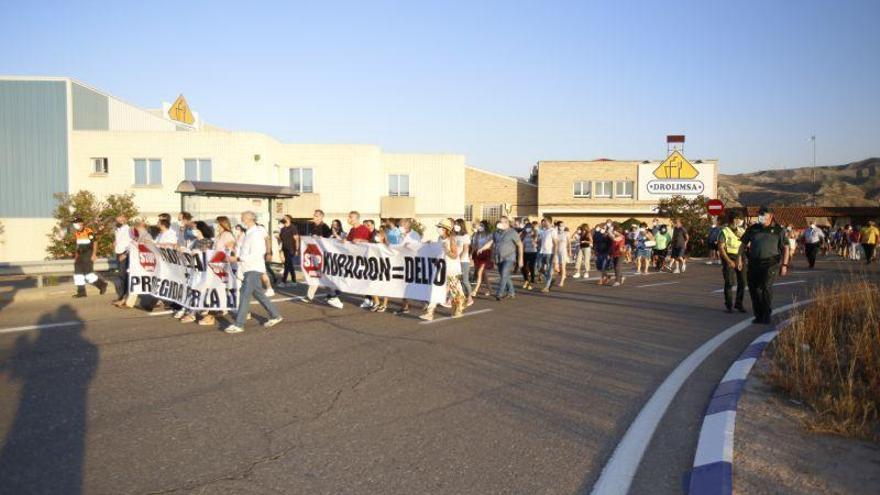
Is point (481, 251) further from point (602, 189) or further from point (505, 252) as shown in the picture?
point (602, 189)

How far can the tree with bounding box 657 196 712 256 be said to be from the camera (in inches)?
1400

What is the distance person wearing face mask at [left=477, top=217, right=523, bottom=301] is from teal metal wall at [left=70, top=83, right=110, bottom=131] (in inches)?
1310

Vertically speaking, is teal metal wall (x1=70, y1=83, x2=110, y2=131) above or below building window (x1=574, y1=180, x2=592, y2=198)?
above

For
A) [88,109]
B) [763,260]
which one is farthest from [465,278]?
[88,109]

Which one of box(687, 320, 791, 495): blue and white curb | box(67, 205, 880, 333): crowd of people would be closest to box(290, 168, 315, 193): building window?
box(67, 205, 880, 333): crowd of people

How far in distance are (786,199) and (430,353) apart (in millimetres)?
137513

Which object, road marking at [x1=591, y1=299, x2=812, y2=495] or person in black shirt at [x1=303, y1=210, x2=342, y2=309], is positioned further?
person in black shirt at [x1=303, y1=210, x2=342, y2=309]

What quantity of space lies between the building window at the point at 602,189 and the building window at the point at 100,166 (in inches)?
1490

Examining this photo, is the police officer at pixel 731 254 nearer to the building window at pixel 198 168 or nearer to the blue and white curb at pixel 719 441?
the blue and white curb at pixel 719 441

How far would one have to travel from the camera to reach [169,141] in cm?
3675

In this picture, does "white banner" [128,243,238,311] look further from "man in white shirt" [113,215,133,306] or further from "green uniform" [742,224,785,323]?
"green uniform" [742,224,785,323]

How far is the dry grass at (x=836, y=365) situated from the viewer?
5.23 m

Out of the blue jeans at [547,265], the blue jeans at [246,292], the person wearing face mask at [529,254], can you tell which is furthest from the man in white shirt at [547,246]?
the blue jeans at [246,292]

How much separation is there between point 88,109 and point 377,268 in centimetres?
3523
